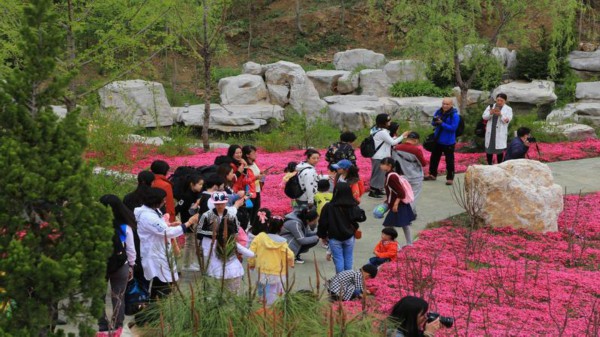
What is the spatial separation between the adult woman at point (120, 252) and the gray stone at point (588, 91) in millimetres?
23232

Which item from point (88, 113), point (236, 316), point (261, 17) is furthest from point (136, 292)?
point (261, 17)

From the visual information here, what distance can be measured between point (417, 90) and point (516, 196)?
1837 cm

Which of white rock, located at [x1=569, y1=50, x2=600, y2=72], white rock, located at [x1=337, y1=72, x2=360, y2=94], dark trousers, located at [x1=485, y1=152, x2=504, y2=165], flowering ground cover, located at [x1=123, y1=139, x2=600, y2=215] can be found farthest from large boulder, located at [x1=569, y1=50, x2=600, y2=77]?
dark trousers, located at [x1=485, y1=152, x2=504, y2=165]

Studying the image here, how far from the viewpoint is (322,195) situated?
11766mm

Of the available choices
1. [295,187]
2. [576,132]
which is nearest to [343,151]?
[295,187]

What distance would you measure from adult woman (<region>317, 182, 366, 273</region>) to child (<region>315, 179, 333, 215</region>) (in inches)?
52.4

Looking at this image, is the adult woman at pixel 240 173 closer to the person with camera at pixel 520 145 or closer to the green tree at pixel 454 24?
the person with camera at pixel 520 145

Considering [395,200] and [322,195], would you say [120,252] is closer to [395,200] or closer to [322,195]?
[322,195]

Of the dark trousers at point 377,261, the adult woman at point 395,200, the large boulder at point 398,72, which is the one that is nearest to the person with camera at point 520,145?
the adult woman at point 395,200

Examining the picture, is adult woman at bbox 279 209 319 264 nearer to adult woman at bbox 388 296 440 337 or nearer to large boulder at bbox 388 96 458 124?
adult woman at bbox 388 296 440 337

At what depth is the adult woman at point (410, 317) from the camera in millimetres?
7301

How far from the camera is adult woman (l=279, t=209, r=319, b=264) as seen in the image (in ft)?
36.4

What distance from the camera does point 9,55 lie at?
1655cm

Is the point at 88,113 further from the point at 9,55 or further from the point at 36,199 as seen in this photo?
the point at 36,199
